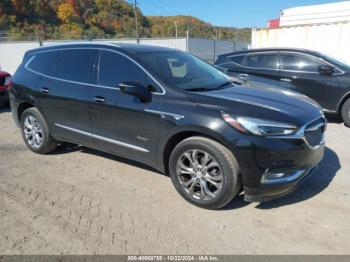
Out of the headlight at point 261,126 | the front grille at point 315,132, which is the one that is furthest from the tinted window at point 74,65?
the front grille at point 315,132

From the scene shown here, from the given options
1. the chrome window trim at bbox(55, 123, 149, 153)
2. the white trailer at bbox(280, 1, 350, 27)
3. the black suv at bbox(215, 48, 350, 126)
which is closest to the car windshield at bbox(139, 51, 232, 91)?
the chrome window trim at bbox(55, 123, 149, 153)

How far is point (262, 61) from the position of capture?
27.1 feet

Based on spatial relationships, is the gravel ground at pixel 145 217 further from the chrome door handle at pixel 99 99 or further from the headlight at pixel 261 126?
the chrome door handle at pixel 99 99

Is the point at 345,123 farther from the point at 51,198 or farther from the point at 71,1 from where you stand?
the point at 71,1

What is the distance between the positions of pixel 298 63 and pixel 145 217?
5763 millimetres

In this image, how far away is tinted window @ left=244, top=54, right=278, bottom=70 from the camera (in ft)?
26.6

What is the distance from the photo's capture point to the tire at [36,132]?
5.45 m

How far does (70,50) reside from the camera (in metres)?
5.09

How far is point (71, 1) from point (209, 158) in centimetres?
5199

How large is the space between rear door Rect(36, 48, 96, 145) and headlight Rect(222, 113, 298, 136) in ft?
7.19

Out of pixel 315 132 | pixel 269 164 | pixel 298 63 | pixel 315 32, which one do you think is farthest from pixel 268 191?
pixel 315 32

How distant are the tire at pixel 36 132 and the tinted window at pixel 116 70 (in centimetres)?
155

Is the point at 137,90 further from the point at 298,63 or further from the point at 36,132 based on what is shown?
the point at 298,63

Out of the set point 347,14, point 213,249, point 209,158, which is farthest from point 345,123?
point 347,14
